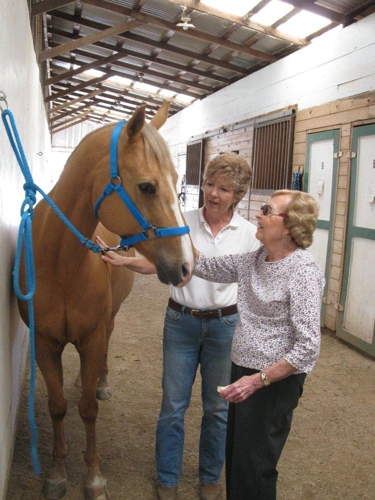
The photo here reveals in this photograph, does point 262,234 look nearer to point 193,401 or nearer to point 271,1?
point 193,401

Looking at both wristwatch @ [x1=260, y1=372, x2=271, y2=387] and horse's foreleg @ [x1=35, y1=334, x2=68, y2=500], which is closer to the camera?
wristwatch @ [x1=260, y1=372, x2=271, y2=387]

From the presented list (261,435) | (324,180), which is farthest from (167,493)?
(324,180)

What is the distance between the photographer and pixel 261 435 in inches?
56.9

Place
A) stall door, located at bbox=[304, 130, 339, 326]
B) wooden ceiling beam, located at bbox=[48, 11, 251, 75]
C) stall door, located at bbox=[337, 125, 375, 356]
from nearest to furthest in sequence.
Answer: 1. stall door, located at bbox=[337, 125, 375, 356]
2. stall door, located at bbox=[304, 130, 339, 326]
3. wooden ceiling beam, located at bbox=[48, 11, 251, 75]

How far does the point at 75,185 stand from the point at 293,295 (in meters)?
0.86

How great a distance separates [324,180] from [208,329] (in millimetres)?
3376

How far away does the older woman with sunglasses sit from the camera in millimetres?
1356

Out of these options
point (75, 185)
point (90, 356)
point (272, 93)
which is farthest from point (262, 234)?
point (272, 93)

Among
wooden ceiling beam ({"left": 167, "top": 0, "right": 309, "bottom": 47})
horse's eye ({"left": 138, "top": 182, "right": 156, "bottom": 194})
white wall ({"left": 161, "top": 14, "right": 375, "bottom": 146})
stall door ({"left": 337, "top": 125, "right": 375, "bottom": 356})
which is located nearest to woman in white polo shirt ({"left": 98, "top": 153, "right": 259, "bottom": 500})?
horse's eye ({"left": 138, "top": 182, "right": 156, "bottom": 194})

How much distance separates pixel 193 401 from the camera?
Result: 2.97 m

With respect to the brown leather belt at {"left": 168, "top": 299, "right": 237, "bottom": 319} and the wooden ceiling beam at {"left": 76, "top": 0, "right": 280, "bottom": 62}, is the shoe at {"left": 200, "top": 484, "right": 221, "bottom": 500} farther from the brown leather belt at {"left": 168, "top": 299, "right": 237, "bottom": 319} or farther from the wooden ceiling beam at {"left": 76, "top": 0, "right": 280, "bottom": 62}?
the wooden ceiling beam at {"left": 76, "top": 0, "right": 280, "bottom": 62}

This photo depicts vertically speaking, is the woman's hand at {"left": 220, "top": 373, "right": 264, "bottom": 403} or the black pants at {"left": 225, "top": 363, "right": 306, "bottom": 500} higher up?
the woman's hand at {"left": 220, "top": 373, "right": 264, "bottom": 403}

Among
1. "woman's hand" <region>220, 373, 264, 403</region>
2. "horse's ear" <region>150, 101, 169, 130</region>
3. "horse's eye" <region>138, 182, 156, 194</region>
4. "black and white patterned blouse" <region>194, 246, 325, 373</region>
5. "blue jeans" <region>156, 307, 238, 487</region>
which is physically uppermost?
"horse's ear" <region>150, 101, 169, 130</region>

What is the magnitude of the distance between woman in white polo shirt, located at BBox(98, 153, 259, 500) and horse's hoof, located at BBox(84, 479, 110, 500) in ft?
0.80
